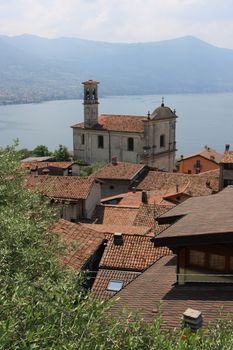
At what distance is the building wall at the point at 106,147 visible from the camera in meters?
66.7

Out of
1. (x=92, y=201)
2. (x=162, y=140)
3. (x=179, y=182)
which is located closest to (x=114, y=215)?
(x=92, y=201)

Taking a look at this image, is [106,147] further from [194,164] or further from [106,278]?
[106,278]

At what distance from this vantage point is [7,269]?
9.79m

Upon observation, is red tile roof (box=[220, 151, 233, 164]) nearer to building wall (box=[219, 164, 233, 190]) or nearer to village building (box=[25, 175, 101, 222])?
building wall (box=[219, 164, 233, 190])

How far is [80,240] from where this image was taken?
19.4 metres

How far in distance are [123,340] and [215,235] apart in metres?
4.34

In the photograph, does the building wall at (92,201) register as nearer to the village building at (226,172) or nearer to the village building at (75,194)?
the village building at (75,194)

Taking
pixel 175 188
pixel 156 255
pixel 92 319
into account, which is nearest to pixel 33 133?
pixel 175 188

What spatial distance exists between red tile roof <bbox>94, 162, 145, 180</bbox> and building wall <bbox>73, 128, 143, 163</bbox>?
17072 mm

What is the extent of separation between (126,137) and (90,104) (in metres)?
8.07

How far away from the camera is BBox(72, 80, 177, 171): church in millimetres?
66188

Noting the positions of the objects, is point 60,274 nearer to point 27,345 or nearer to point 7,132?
point 27,345

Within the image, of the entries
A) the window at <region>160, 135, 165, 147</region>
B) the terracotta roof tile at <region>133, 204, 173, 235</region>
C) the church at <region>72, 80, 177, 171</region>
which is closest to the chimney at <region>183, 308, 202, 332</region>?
the terracotta roof tile at <region>133, 204, 173, 235</region>

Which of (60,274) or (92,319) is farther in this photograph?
(60,274)
